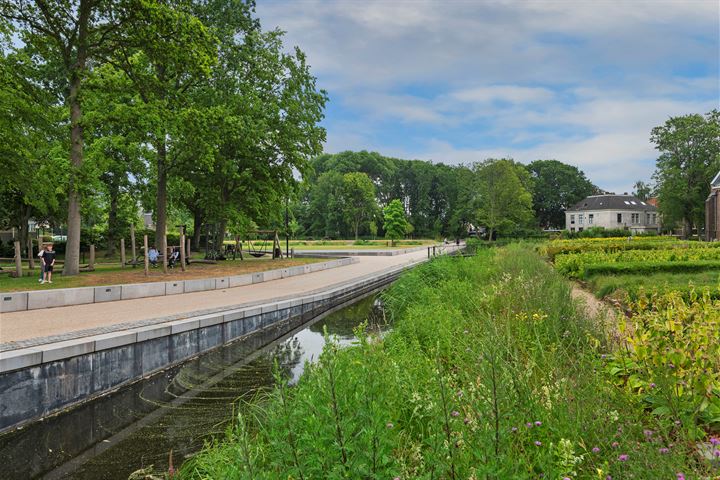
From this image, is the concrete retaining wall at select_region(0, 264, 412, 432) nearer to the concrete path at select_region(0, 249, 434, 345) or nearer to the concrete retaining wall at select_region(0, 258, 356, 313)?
the concrete path at select_region(0, 249, 434, 345)

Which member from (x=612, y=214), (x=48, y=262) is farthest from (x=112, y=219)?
(x=612, y=214)

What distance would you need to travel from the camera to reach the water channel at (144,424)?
4.73 metres

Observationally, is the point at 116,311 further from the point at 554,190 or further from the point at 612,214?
the point at 554,190

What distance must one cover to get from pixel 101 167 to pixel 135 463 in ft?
45.8

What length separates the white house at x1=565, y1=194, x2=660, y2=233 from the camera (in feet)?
240

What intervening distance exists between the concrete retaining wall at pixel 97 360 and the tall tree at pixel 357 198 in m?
54.2

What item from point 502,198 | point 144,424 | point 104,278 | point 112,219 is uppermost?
point 502,198

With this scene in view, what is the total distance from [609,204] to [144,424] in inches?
3220

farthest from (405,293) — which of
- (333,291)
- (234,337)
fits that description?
(234,337)

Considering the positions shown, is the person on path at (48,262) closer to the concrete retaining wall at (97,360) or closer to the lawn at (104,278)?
the lawn at (104,278)

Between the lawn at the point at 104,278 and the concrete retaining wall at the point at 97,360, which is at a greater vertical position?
the lawn at the point at 104,278

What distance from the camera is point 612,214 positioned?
240ft

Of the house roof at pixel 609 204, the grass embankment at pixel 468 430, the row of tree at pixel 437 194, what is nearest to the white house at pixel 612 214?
the house roof at pixel 609 204

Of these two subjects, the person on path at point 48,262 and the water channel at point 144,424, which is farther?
the person on path at point 48,262
